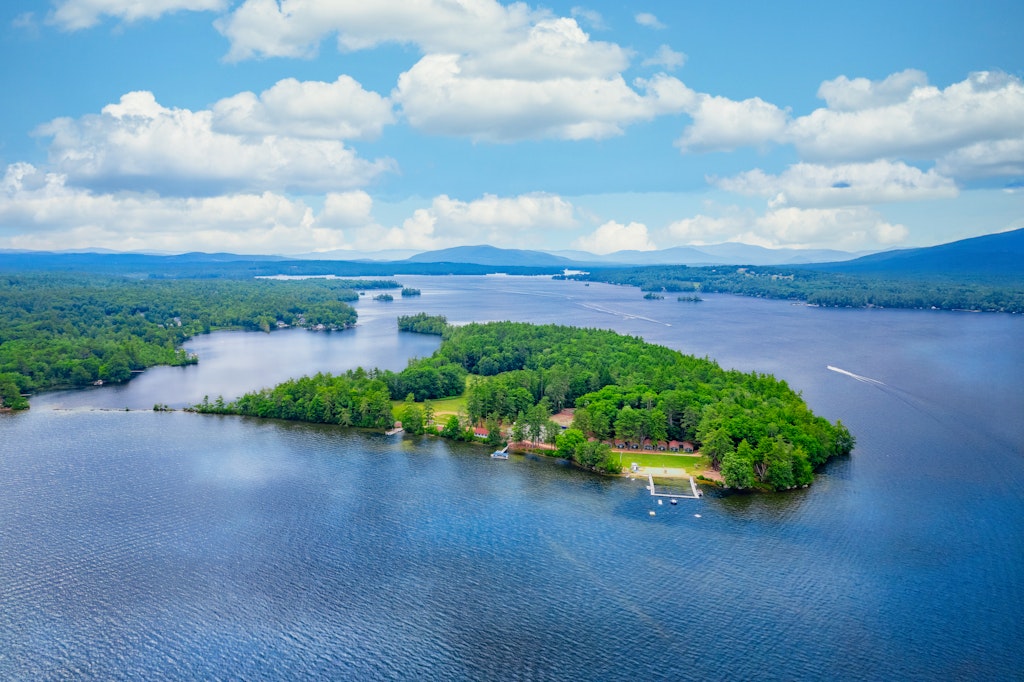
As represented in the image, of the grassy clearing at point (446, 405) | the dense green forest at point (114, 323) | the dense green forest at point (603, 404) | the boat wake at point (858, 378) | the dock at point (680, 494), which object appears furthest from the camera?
the dense green forest at point (114, 323)

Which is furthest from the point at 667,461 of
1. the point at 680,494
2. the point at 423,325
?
the point at 423,325

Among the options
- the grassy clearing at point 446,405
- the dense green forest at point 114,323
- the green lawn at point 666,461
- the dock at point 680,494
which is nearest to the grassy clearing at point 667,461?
the green lawn at point 666,461

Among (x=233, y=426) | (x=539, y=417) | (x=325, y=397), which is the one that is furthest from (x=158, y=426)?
(x=539, y=417)

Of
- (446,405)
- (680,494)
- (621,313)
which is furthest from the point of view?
(621,313)

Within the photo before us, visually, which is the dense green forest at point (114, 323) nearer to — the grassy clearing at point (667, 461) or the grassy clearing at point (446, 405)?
the grassy clearing at point (446, 405)

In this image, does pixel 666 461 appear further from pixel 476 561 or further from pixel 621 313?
pixel 621 313

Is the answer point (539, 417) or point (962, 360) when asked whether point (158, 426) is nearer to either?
point (539, 417)
